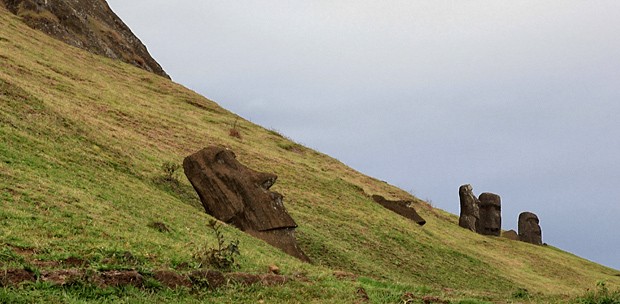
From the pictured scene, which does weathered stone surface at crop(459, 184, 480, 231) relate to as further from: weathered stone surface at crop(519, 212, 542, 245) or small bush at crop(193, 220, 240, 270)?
small bush at crop(193, 220, 240, 270)

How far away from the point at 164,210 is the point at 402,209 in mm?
26238

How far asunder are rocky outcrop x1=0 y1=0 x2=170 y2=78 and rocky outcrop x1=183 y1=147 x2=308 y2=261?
4661 cm

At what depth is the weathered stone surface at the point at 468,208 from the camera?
182ft

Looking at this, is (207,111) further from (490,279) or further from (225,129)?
(490,279)

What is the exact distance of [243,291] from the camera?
45.9 ft

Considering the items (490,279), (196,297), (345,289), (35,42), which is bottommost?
(196,297)

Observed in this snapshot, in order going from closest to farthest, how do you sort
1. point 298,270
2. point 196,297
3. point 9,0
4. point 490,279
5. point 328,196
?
point 196,297, point 298,270, point 490,279, point 328,196, point 9,0

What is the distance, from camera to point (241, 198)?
26859mm

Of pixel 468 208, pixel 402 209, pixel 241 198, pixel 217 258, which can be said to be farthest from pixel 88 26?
pixel 217 258

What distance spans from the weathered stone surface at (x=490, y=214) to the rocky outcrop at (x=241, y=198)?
111 ft

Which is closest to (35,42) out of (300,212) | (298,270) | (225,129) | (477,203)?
(225,129)

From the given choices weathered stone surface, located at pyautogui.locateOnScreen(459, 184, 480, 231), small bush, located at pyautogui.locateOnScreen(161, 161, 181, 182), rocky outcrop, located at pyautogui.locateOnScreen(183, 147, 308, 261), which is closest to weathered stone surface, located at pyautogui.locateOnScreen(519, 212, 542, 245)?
weathered stone surface, located at pyautogui.locateOnScreen(459, 184, 480, 231)

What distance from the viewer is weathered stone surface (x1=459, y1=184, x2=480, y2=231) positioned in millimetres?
55375

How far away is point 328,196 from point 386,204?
773 cm
